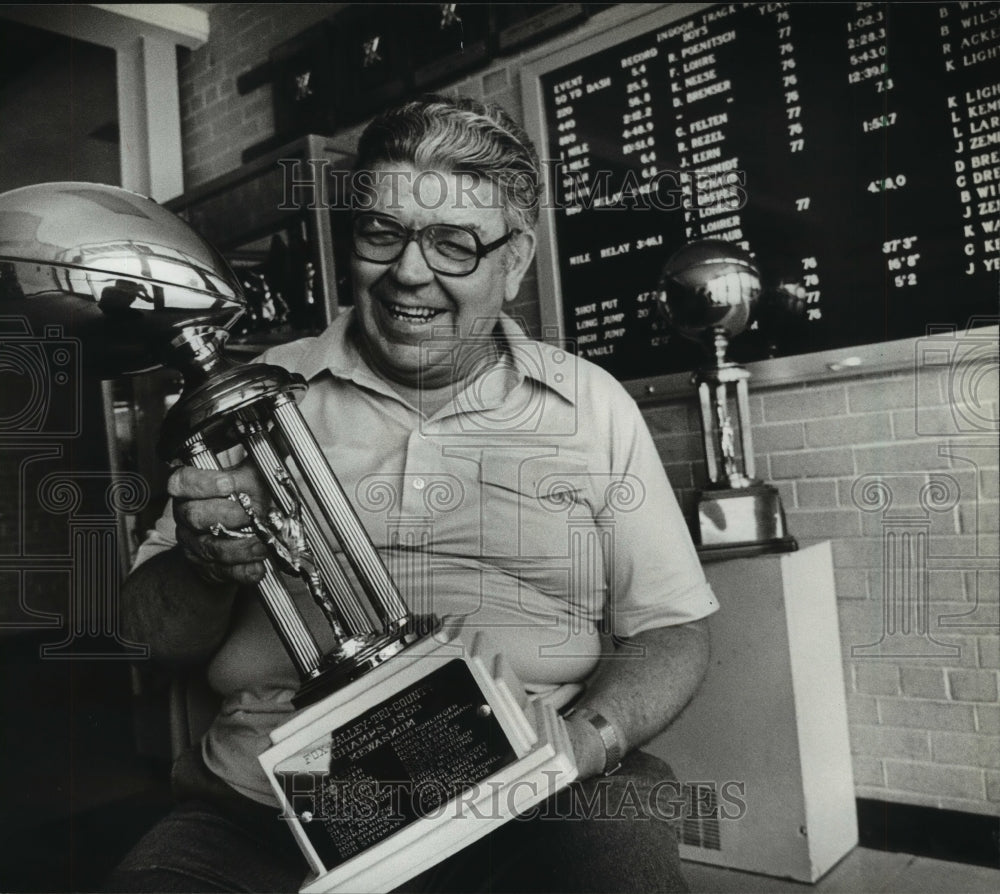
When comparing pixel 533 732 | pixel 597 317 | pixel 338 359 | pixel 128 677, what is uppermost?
pixel 597 317

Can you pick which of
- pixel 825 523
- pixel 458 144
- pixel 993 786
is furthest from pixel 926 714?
pixel 458 144

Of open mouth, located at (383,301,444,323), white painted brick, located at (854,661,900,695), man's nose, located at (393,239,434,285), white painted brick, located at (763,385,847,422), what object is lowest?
white painted brick, located at (854,661,900,695)

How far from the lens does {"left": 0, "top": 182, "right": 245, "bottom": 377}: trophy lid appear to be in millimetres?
911

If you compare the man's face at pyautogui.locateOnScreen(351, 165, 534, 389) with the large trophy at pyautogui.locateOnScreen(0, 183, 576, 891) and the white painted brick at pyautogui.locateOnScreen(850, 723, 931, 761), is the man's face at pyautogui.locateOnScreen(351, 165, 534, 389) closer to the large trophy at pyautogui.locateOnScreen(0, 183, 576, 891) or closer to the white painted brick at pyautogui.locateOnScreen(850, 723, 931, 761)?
the large trophy at pyautogui.locateOnScreen(0, 183, 576, 891)

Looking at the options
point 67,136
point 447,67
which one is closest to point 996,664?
point 447,67

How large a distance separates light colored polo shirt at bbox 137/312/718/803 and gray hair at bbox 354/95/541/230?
10.7 inches

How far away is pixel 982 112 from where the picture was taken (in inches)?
68.1

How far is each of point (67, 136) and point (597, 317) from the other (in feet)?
5.67

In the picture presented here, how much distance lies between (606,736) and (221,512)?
1.81 ft

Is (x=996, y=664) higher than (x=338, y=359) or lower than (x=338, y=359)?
lower

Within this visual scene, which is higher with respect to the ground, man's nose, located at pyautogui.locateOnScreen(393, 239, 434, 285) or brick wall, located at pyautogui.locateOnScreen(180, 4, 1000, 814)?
man's nose, located at pyautogui.locateOnScreen(393, 239, 434, 285)

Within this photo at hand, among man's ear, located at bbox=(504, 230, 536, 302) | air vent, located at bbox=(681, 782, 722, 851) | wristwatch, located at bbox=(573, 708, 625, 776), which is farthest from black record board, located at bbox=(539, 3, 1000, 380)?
wristwatch, located at bbox=(573, 708, 625, 776)

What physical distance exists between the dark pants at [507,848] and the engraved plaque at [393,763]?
0.68 ft

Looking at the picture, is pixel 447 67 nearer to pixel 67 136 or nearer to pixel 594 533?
pixel 67 136
